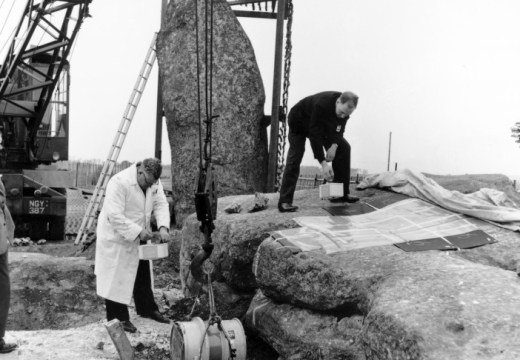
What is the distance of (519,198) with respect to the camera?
6.83m

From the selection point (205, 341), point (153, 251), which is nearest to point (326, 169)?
point (153, 251)

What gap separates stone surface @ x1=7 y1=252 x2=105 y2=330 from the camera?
21.6 ft

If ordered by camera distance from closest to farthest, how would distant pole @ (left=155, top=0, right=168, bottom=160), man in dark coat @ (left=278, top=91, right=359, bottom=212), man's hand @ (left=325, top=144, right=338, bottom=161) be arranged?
1. man in dark coat @ (left=278, top=91, right=359, bottom=212)
2. man's hand @ (left=325, top=144, right=338, bottom=161)
3. distant pole @ (left=155, top=0, right=168, bottom=160)

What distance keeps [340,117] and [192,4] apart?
16.7ft

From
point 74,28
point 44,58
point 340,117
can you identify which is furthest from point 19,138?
point 340,117

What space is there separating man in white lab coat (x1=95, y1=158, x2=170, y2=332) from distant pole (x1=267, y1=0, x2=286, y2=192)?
4065mm

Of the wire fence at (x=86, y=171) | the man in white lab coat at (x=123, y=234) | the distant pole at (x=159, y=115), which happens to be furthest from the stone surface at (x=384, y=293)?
the wire fence at (x=86, y=171)

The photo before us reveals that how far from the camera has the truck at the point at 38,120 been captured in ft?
Answer: 37.2

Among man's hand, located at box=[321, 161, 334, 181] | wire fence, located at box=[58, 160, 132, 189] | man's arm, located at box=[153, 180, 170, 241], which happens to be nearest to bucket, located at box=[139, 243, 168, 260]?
man's arm, located at box=[153, 180, 170, 241]

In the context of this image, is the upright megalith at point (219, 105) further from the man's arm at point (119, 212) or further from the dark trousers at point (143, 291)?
the man's arm at point (119, 212)

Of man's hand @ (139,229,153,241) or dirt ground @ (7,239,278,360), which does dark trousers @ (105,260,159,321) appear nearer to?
dirt ground @ (7,239,278,360)

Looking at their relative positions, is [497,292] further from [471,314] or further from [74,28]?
[74,28]

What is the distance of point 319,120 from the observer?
5.82 metres

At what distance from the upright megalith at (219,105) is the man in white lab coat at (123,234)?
3.76 meters
